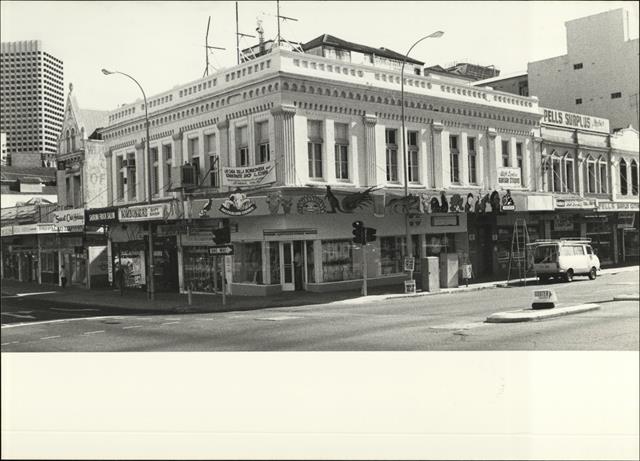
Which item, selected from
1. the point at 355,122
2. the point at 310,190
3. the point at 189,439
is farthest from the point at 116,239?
the point at 189,439

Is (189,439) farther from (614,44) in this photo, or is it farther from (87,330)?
(614,44)

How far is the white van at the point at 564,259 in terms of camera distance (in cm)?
848

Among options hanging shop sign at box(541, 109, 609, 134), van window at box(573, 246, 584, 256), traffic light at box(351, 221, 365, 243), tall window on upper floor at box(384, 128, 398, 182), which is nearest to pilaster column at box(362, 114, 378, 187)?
tall window on upper floor at box(384, 128, 398, 182)

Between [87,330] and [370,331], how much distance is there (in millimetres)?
3421

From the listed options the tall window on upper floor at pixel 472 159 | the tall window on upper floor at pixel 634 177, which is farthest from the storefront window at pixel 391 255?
the tall window on upper floor at pixel 634 177

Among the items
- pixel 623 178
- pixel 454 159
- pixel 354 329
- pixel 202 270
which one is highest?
pixel 454 159

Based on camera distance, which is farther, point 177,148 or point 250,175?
point 177,148

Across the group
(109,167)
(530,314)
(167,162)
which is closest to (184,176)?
(167,162)

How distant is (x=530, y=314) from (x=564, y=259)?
1184 millimetres

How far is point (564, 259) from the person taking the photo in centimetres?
861

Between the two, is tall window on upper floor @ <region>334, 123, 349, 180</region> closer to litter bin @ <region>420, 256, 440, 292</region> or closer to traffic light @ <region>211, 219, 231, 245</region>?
traffic light @ <region>211, 219, 231, 245</region>

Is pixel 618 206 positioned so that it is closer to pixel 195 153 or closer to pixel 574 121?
pixel 574 121

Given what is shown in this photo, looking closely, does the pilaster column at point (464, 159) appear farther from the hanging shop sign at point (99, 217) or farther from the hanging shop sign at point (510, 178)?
the hanging shop sign at point (99, 217)

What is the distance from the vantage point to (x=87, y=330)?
26.5ft
